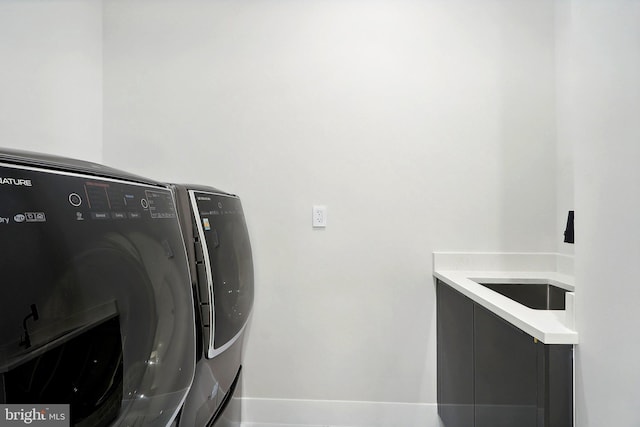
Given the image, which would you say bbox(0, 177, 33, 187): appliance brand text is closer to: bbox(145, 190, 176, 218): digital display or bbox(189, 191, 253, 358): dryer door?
bbox(145, 190, 176, 218): digital display

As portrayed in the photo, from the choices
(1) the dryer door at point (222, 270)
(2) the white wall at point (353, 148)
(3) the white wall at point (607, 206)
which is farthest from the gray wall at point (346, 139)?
(3) the white wall at point (607, 206)

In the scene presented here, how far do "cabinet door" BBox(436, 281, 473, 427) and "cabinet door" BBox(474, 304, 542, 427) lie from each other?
0.08 meters

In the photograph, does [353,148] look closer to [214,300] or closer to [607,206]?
[214,300]

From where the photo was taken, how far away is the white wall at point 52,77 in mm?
1537

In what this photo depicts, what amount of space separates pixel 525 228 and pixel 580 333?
1124 millimetres

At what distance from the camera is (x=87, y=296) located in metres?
0.53

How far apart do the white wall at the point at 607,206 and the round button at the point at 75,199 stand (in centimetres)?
99

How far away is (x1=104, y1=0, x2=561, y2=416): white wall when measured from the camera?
1930mm

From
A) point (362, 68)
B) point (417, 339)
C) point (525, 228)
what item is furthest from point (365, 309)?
point (362, 68)

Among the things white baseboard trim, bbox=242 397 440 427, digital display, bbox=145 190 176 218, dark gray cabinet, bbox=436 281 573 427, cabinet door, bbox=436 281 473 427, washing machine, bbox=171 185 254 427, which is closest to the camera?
digital display, bbox=145 190 176 218

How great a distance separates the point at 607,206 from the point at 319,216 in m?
1.29

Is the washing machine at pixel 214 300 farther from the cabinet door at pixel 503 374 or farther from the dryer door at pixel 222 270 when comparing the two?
the cabinet door at pixel 503 374

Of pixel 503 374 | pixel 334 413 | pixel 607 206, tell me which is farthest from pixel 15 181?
pixel 334 413

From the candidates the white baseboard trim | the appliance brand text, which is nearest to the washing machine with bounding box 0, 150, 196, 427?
the appliance brand text
